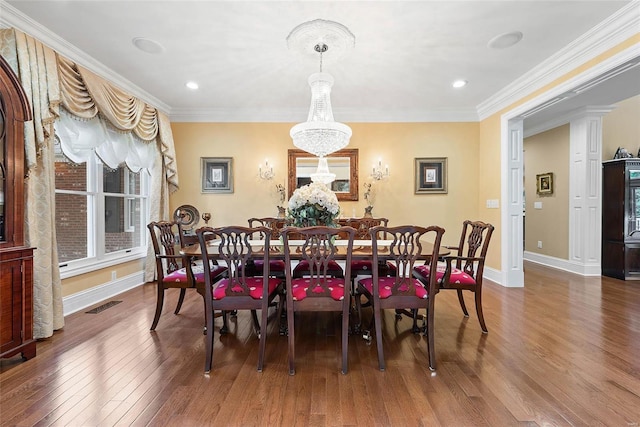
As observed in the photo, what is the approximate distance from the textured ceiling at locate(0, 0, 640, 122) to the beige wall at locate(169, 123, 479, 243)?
0.54 meters

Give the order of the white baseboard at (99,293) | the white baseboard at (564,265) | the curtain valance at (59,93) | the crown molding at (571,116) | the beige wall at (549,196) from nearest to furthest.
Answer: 1. the curtain valance at (59,93)
2. the white baseboard at (99,293)
3. the crown molding at (571,116)
4. the white baseboard at (564,265)
5. the beige wall at (549,196)

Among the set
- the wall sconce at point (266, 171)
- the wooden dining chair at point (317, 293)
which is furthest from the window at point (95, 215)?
the wooden dining chair at point (317, 293)

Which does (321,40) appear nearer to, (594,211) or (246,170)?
(246,170)

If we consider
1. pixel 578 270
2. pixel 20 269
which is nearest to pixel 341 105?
pixel 20 269

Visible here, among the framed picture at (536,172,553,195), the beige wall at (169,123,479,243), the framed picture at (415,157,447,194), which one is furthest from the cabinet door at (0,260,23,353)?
the framed picture at (536,172,553,195)

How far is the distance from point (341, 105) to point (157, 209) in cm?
318

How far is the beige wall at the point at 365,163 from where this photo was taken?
15.9 feet

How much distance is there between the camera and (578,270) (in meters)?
4.86

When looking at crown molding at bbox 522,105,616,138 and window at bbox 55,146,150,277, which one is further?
crown molding at bbox 522,105,616,138

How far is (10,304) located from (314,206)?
2210mm

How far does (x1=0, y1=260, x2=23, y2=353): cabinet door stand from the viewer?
6.24 feet

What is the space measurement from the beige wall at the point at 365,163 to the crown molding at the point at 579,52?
1000 millimetres

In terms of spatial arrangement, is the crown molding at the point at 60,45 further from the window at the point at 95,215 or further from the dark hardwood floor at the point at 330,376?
the dark hardwood floor at the point at 330,376

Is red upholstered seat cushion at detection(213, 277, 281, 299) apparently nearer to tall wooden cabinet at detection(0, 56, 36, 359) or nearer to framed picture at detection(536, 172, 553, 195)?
tall wooden cabinet at detection(0, 56, 36, 359)
